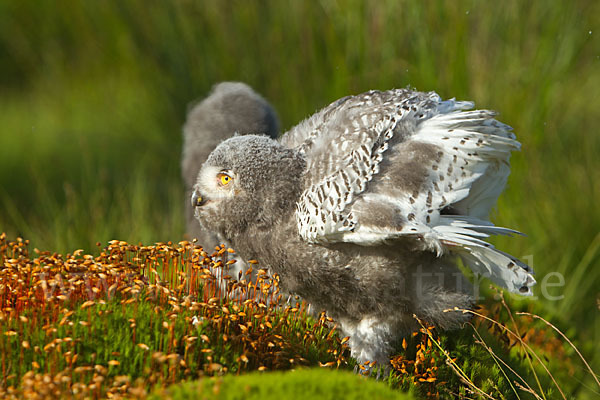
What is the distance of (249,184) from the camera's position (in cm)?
348

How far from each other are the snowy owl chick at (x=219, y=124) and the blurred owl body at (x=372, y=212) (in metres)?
1.43

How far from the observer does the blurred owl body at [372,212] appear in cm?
338

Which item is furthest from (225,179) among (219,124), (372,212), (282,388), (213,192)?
(219,124)

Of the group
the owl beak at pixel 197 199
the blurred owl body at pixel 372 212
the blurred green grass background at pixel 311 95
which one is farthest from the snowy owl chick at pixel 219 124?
the blurred owl body at pixel 372 212

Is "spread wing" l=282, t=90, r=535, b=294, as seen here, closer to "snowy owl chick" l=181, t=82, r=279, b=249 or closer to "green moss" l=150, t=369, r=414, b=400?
"green moss" l=150, t=369, r=414, b=400

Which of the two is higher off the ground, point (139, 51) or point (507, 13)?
point (507, 13)

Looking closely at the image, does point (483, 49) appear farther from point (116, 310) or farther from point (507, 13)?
point (116, 310)

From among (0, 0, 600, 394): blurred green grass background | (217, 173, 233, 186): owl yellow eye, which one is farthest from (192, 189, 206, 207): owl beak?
(0, 0, 600, 394): blurred green grass background

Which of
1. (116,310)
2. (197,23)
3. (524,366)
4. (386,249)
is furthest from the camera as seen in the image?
(197,23)

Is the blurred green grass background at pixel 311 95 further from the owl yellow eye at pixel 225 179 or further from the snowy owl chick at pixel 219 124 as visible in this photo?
the owl yellow eye at pixel 225 179

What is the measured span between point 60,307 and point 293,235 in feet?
3.92

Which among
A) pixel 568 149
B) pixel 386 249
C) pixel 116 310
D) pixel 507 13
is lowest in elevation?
pixel 116 310

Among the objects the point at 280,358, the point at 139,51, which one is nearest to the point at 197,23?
the point at 139,51

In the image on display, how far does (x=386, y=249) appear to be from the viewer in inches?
135
